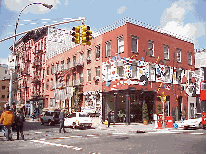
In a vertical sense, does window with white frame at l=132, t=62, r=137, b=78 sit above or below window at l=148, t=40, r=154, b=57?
below

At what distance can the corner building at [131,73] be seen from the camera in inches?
1141

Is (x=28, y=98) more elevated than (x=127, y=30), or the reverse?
(x=127, y=30)

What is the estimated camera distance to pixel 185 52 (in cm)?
3525

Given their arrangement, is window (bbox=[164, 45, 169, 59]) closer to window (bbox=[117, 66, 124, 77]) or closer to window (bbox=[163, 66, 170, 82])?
window (bbox=[163, 66, 170, 82])

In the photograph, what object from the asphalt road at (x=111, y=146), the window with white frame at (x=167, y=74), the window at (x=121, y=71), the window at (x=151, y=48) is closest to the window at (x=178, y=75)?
the window with white frame at (x=167, y=74)

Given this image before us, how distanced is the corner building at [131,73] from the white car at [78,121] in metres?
4.57

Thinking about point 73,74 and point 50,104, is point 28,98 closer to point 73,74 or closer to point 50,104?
point 50,104

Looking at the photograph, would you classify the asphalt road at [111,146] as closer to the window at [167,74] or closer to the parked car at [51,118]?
the parked car at [51,118]

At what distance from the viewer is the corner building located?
29.0 m

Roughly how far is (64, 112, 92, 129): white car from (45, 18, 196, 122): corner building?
457 cm

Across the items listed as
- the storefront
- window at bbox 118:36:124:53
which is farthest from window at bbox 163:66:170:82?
window at bbox 118:36:124:53

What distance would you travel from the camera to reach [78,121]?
77.2 feet

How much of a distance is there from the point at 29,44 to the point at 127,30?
3074cm

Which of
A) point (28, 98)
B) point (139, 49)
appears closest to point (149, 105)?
point (139, 49)
